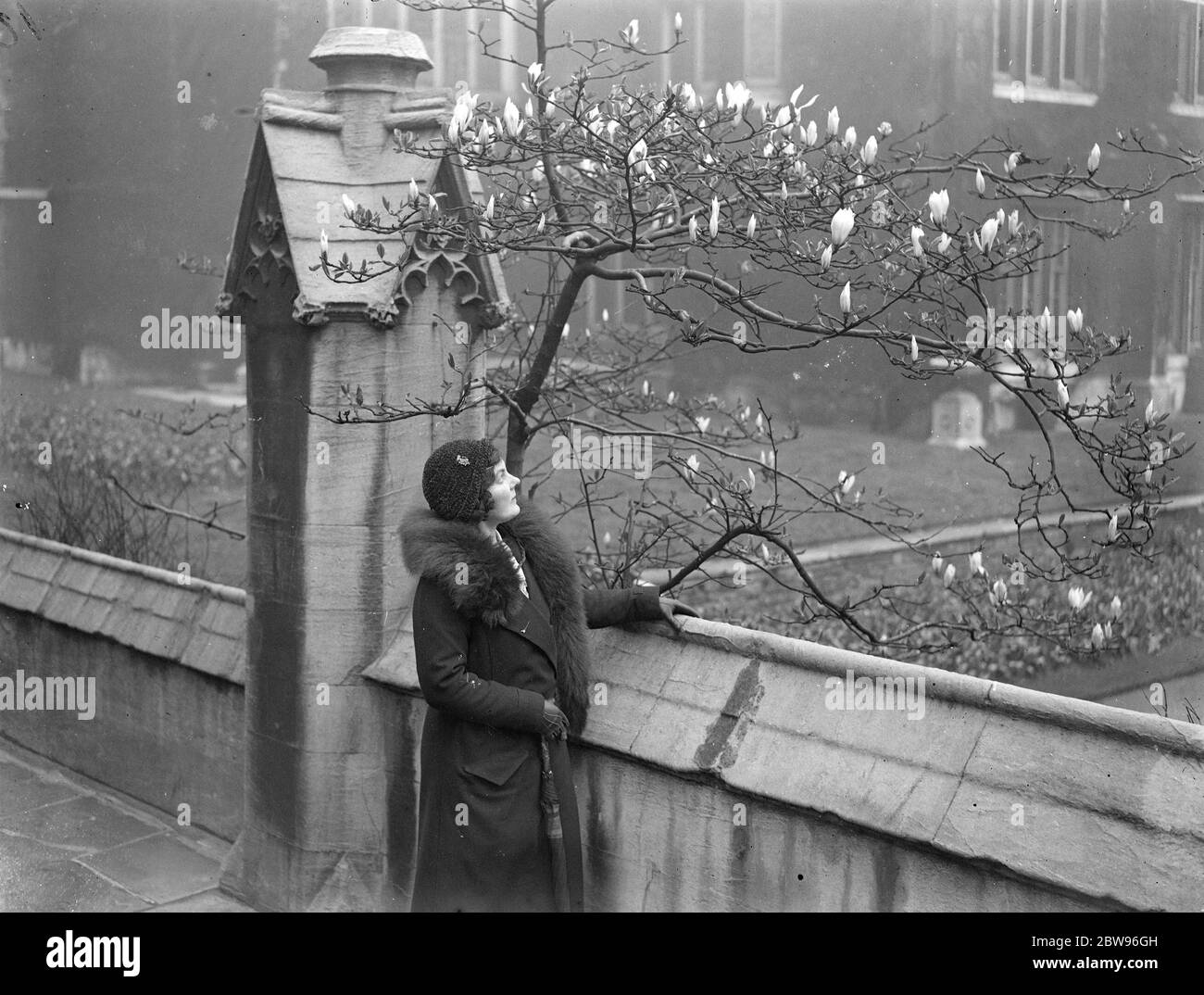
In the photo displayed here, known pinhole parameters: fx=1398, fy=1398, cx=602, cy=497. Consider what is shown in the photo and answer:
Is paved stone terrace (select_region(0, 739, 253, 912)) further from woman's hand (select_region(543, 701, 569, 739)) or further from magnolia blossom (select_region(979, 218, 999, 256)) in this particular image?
magnolia blossom (select_region(979, 218, 999, 256))

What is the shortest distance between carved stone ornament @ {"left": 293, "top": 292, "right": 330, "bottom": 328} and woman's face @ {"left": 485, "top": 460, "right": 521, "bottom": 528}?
1.08m

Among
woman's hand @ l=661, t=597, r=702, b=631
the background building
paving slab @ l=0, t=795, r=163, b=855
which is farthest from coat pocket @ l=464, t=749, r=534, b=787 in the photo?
the background building

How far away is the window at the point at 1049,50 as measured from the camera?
10.0 m

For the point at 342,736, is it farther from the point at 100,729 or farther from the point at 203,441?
the point at 203,441

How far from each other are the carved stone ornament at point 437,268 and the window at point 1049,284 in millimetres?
6650

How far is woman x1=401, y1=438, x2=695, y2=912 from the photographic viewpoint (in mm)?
3684

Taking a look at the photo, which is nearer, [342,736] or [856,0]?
[342,736]

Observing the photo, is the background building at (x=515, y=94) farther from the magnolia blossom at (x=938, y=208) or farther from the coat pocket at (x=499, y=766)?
the coat pocket at (x=499, y=766)

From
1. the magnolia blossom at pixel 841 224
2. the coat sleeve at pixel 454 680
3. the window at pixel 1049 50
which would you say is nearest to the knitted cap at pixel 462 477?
the coat sleeve at pixel 454 680

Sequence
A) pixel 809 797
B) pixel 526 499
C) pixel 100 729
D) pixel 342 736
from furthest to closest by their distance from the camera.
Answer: pixel 100 729
pixel 342 736
pixel 526 499
pixel 809 797

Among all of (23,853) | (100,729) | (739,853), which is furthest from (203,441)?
(739,853)
